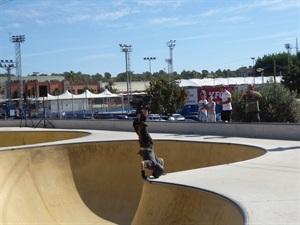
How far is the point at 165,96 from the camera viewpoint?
42.2 metres

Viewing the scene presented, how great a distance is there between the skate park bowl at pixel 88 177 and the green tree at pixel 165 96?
28.5 m

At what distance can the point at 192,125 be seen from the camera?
52.1ft

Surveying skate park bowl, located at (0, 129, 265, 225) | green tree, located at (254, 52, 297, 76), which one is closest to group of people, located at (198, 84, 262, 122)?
skate park bowl, located at (0, 129, 265, 225)

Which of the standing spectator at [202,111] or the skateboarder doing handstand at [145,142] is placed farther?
the standing spectator at [202,111]

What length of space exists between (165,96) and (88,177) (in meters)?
30.3

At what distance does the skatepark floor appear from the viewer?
6021 millimetres

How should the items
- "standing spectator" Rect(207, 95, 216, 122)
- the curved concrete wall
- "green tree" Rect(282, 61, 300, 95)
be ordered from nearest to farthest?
the curved concrete wall < "standing spectator" Rect(207, 95, 216, 122) < "green tree" Rect(282, 61, 300, 95)

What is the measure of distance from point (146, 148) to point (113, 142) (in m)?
5.59

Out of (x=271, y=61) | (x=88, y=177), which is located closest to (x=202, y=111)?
(x=88, y=177)

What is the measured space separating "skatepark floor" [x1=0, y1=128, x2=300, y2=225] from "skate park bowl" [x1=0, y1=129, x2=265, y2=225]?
0.02 m

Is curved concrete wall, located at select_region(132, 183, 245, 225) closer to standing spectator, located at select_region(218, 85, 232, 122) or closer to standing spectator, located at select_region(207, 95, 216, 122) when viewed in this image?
standing spectator, located at select_region(218, 85, 232, 122)

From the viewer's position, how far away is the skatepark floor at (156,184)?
19.8ft

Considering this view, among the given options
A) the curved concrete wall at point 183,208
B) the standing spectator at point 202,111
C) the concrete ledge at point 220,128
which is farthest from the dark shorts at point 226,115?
the curved concrete wall at point 183,208

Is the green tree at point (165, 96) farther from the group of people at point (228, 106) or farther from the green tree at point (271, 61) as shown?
the green tree at point (271, 61)
